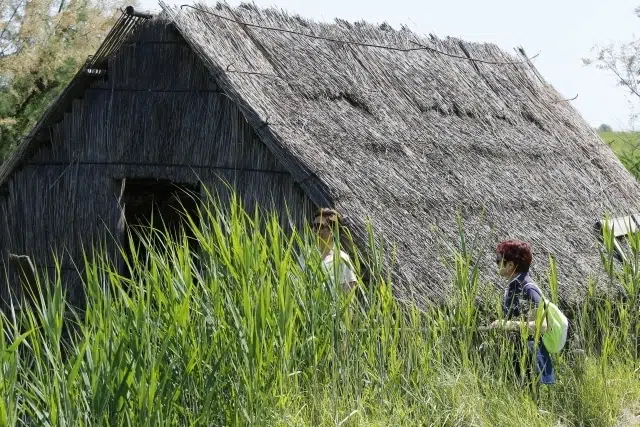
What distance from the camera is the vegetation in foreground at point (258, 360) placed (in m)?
4.21

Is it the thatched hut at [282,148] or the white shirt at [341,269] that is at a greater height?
the thatched hut at [282,148]

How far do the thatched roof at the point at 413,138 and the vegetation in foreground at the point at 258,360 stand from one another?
0.98 meters

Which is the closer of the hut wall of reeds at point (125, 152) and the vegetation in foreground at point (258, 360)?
the vegetation in foreground at point (258, 360)

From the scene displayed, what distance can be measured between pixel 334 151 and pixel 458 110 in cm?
275

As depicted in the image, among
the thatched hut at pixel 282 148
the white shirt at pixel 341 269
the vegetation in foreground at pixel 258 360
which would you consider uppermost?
the thatched hut at pixel 282 148

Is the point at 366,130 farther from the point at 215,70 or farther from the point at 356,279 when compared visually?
the point at 356,279

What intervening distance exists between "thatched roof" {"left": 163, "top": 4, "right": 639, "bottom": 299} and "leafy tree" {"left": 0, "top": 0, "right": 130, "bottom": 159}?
663cm

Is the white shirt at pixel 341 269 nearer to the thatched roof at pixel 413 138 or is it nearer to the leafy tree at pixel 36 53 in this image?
the thatched roof at pixel 413 138

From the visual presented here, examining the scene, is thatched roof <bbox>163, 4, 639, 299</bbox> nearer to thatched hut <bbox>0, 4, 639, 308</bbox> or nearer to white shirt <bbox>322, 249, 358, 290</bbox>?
thatched hut <bbox>0, 4, 639, 308</bbox>

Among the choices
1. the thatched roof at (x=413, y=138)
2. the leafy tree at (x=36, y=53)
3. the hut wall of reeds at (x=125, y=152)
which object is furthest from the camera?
the leafy tree at (x=36, y=53)

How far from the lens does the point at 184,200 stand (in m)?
9.57

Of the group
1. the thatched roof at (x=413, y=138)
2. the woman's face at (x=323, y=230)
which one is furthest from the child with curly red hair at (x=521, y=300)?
the woman's face at (x=323, y=230)

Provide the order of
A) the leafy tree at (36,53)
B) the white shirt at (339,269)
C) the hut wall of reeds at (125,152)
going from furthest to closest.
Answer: the leafy tree at (36,53) < the hut wall of reeds at (125,152) < the white shirt at (339,269)

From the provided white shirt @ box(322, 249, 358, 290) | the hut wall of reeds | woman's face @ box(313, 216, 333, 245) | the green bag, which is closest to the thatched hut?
the hut wall of reeds
